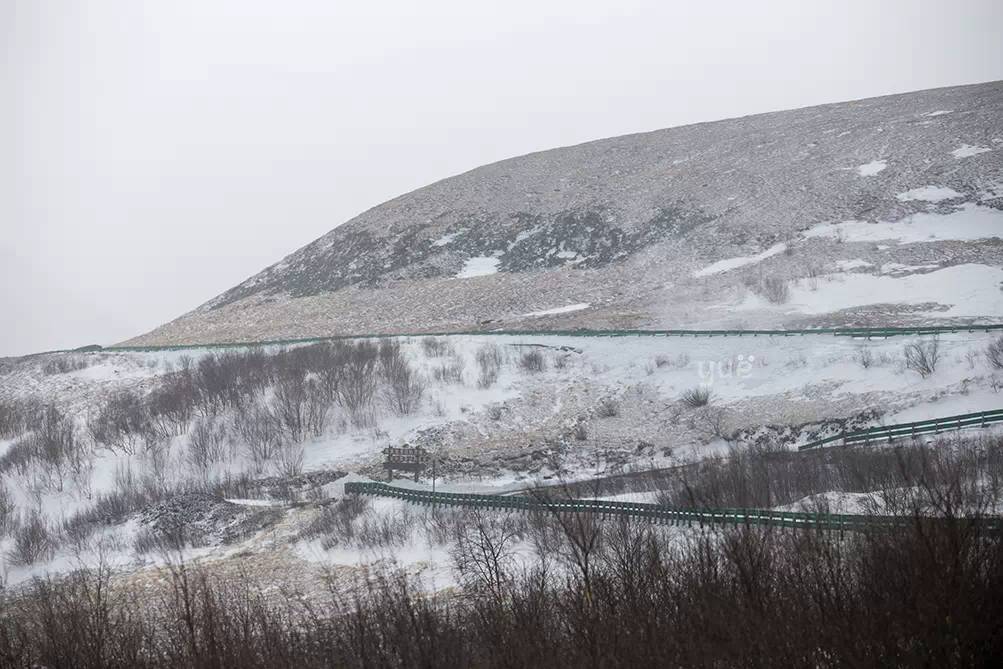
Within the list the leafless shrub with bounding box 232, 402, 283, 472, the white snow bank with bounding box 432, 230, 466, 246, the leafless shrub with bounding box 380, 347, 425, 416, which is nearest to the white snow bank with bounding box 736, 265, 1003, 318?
the leafless shrub with bounding box 380, 347, 425, 416

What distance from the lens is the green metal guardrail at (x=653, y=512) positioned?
1249 cm

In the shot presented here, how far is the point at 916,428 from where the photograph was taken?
70.1ft

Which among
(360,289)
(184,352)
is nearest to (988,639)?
(184,352)

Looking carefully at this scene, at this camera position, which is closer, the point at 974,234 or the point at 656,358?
the point at 656,358

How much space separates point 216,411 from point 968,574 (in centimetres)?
2653

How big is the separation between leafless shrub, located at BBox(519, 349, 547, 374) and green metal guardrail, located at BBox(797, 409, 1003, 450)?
1181 cm

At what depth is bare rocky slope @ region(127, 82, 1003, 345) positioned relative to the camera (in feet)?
130

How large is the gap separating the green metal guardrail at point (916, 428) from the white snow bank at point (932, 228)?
71.5ft

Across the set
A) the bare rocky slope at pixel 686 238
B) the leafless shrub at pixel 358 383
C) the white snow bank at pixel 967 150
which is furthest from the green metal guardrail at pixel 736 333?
the white snow bank at pixel 967 150

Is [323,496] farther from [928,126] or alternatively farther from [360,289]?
[928,126]

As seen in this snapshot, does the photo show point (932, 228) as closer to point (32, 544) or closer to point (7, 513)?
point (32, 544)

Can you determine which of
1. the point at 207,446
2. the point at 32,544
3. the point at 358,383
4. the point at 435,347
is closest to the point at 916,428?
the point at 358,383

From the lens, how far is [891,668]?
27.8ft

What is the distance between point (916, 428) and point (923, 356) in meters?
5.12
